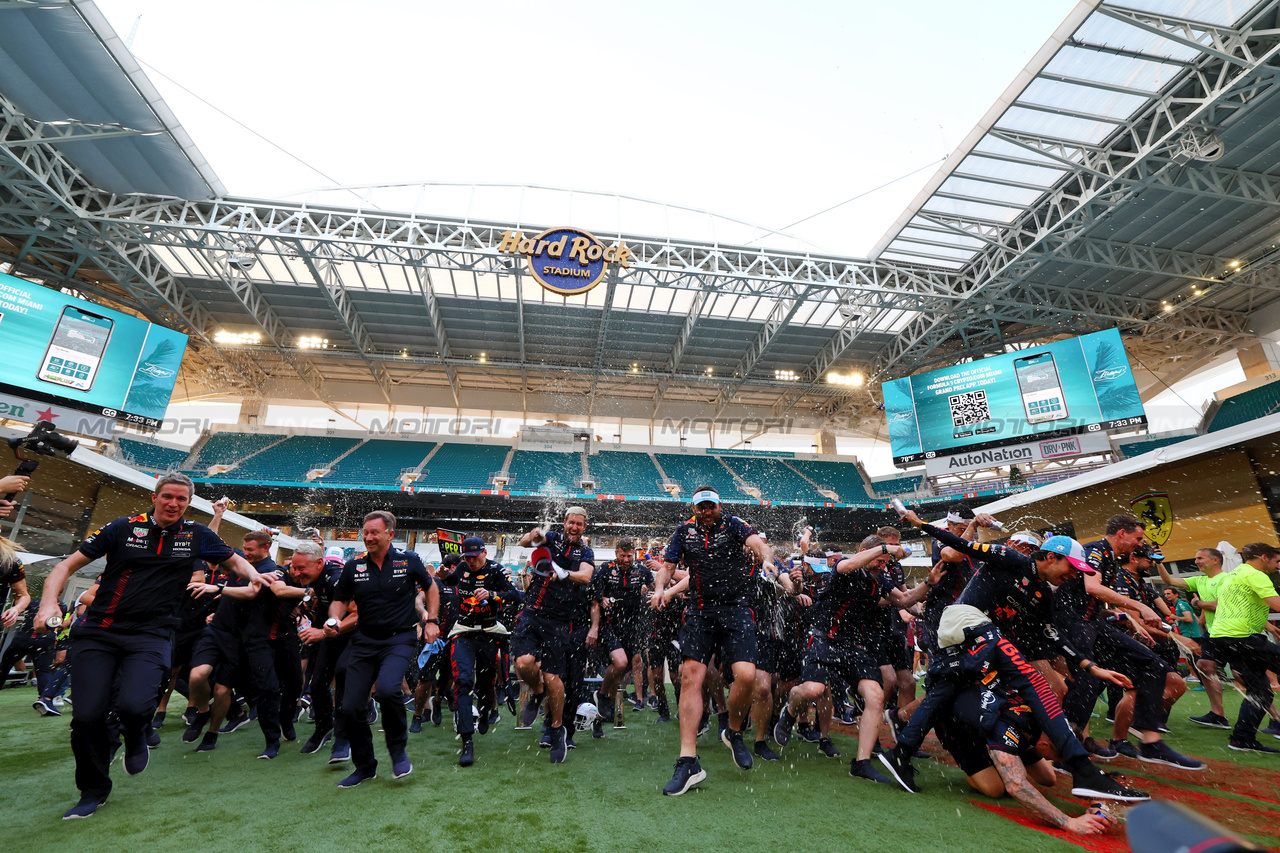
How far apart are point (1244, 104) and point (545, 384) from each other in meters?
25.9

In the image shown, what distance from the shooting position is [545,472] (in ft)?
93.5

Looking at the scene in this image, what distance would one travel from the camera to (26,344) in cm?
1811

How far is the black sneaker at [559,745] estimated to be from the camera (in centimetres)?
515

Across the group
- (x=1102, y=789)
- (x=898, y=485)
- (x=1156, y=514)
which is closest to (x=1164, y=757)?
(x=1102, y=789)

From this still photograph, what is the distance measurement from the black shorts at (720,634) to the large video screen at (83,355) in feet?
73.1

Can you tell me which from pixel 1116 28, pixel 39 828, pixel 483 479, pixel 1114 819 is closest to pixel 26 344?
pixel 483 479

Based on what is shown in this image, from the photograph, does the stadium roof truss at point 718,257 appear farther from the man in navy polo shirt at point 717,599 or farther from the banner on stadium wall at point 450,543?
the man in navy polo shirt at point 717,599

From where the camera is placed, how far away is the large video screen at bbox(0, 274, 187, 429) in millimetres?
17969

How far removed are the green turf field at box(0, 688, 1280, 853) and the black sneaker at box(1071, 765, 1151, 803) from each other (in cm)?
28

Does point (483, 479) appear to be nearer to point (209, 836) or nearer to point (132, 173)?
point (132, 173)

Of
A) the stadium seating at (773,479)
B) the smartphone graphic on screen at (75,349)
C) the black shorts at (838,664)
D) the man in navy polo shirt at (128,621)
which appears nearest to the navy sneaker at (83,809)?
the man in navy polo shirt at (128,621)

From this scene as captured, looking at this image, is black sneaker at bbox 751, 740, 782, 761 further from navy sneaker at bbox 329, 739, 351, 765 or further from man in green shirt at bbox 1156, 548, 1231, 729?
man in green shirt at bbox 1156, 548, 1231, 729

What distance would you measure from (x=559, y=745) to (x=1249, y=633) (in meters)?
6.33

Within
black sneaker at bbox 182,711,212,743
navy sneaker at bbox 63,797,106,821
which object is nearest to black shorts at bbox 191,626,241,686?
black sneaker at bbox 182,711,212,743
